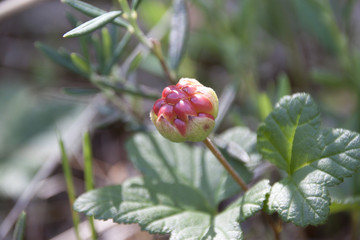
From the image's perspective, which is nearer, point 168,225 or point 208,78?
point 168,225

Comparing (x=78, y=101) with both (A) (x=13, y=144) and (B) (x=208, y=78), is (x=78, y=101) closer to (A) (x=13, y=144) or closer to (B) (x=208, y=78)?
(A) (x=13, y=144)

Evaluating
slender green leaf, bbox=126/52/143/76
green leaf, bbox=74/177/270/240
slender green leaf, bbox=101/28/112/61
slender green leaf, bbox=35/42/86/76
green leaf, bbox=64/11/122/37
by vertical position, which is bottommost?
green leaf, bbox=74/177/270/240

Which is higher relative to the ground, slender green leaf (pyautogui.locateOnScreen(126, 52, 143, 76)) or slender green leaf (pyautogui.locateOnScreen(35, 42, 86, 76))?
slender green leaf (pyautogui.locateOnScreen(35, 42, 86, 76))

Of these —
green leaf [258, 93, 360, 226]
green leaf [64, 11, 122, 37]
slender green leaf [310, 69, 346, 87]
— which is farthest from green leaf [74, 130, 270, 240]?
slender green leaf [310, 69, 346, 87]

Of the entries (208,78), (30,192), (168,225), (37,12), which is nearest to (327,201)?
(168,225)

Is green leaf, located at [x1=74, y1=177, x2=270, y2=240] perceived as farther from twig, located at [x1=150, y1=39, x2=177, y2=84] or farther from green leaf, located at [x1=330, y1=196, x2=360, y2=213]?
twig, located at [x1=150, y1=39, x2=177, y2=84]

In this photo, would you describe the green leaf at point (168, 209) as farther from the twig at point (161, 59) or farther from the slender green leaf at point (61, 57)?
the slender green leaf at point (61, 57)
